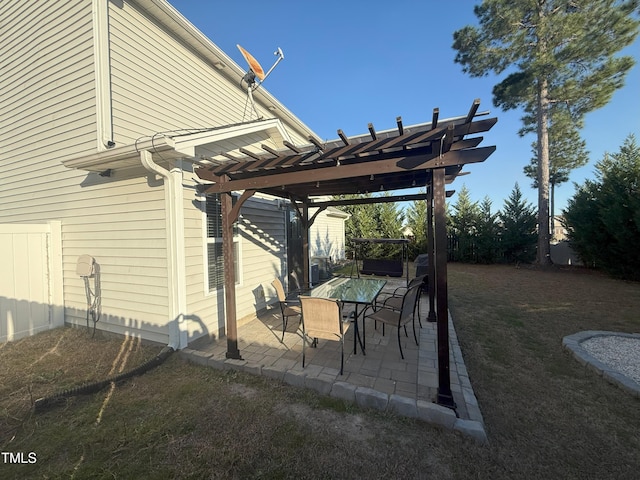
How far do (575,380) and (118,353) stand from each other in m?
5.99

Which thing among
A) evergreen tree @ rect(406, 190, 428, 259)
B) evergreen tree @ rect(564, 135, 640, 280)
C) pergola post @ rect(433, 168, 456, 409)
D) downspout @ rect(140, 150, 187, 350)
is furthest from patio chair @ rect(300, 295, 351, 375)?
evergreen tree @ rect(406, 190, 428, 259)

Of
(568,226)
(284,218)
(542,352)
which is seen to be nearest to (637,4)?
(568,226)

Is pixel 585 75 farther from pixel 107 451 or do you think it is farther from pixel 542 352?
pixel 107 451

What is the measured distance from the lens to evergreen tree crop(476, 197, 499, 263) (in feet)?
43.9

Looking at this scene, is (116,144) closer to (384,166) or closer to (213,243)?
(213,243)

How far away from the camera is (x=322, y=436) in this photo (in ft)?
7.52

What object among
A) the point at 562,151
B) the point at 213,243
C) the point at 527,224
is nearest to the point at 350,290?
the point at 213,243

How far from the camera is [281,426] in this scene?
242 centimetres

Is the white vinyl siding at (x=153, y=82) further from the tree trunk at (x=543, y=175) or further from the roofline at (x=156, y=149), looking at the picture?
the tree trunk at (x=543, y=175)

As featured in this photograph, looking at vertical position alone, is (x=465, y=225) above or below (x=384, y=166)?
below

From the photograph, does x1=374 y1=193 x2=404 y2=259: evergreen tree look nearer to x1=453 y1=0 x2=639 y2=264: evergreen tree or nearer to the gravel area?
x1=453 y1=0 x2=639 y2=264: evergreen tree

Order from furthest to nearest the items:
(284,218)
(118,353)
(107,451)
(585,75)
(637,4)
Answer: (585,75) < (637,4) < (284,218) < (118,353) < (107,451)

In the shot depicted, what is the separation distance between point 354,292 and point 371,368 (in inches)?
54.7

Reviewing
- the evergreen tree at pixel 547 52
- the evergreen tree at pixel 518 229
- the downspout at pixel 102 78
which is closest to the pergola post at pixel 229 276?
the downspout at pixel 102 78
